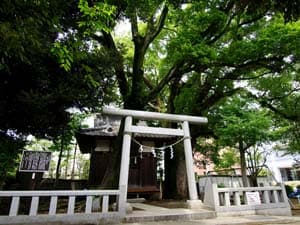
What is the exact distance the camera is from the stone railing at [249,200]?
6.83 meters

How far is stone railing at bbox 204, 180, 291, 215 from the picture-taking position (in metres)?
6.83

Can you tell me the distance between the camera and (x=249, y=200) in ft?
23.7

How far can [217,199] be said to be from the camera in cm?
683

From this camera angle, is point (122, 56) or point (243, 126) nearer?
point (243, 126)

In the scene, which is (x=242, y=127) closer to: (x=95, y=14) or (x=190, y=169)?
(x=190, y=169)

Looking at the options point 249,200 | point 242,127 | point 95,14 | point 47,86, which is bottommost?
point 249,200

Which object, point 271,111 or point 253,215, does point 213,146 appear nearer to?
point 271,111

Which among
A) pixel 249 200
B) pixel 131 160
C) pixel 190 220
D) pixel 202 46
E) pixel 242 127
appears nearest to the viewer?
pixel 190 220

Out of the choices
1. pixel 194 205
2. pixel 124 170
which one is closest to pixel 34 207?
pixel 124 170

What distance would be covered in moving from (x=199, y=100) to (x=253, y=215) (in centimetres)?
576

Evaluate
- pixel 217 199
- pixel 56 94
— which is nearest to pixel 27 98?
pixel 56 94

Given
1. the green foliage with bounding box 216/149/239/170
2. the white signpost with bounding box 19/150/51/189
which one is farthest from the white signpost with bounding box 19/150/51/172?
the green foliage with bounding box 216/149/239/170

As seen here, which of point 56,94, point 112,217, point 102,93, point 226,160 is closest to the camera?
point 112,217

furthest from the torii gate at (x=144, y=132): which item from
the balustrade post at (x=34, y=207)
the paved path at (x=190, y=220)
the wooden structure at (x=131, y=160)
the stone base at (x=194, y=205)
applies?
the wooden structure at (x=131, y=160)
